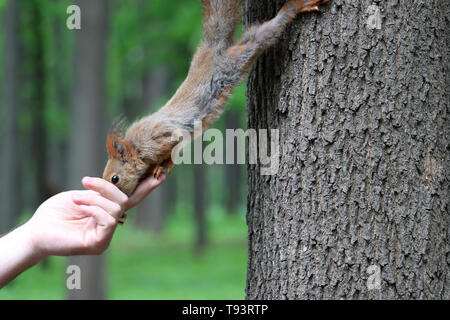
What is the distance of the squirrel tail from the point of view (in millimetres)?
3430

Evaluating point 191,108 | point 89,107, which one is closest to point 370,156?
point 191,108

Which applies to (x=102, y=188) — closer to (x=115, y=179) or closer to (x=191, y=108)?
(x=115, y=179)

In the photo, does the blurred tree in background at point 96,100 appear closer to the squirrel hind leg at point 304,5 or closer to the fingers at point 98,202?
the squirrel hind leg at point 304,5

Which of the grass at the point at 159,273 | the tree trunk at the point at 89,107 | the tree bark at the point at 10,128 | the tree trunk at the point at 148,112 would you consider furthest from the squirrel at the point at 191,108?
the tree trunk at the point at 148,112

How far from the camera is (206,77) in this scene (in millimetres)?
3396

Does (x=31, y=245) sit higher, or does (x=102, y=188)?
(x=102, y=188)

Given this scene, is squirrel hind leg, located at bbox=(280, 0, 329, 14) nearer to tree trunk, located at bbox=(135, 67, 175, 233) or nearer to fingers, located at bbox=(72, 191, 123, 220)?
fingers, located at bbox=(72, 191, 123, 220)

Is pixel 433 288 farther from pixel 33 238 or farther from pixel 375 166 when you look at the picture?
pixel 33 238

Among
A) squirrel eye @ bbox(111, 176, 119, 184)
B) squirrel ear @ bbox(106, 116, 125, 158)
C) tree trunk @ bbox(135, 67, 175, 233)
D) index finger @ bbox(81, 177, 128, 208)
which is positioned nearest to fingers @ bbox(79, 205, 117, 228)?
index finger @ bbox(81, 177, 128, 208)

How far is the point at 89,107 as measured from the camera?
28.8 feet

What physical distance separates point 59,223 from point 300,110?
134 centimetres

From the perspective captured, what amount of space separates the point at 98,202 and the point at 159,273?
1155 cm

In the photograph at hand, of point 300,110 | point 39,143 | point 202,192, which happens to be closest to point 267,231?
point 300,110

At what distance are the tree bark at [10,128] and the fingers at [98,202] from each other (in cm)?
1017
